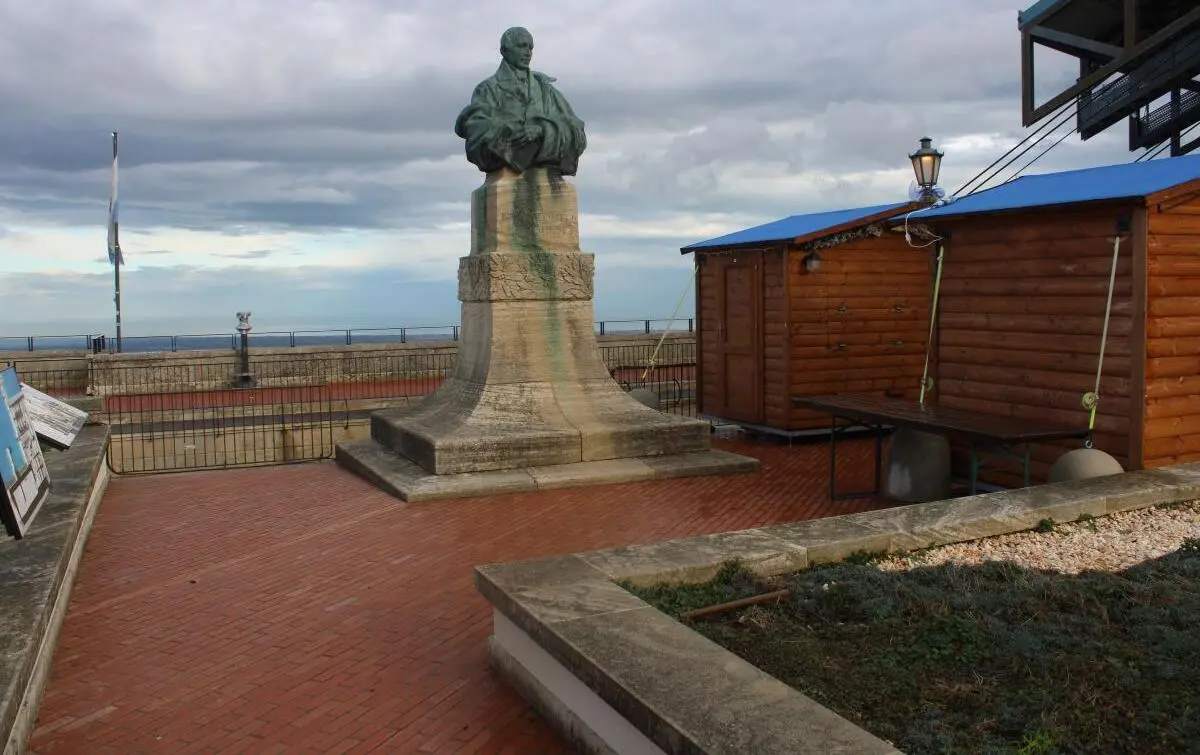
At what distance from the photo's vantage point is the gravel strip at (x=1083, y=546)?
602cm

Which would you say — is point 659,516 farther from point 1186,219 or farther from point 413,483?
point 1186,219

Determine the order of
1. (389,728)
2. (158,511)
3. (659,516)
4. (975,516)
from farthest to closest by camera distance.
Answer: (158,511) → (659,516) → (975,516) → (389,728)

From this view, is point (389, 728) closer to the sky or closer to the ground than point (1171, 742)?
closer to the ground

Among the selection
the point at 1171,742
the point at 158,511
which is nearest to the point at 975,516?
the point at 1171,742

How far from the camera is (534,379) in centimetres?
1153

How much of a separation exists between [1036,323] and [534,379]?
543cm

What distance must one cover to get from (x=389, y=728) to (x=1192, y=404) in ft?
23.6

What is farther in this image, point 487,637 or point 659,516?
point 659,516

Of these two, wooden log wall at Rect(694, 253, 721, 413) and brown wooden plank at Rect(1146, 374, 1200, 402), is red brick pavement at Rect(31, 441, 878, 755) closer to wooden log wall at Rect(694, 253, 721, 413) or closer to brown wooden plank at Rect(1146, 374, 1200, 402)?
brown wooden plank at Rect(1146, 374, 1200, 402)

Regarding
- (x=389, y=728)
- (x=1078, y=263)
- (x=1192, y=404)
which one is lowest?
(x=389, y=728)

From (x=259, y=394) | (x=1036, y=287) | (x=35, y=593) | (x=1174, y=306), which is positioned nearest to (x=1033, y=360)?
(x=1036, y=287)

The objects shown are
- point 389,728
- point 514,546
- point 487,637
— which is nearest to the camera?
point 389,728

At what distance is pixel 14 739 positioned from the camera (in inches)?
166

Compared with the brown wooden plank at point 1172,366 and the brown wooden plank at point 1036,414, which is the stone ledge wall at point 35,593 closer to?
the brown wooden plank at point 1036,414
